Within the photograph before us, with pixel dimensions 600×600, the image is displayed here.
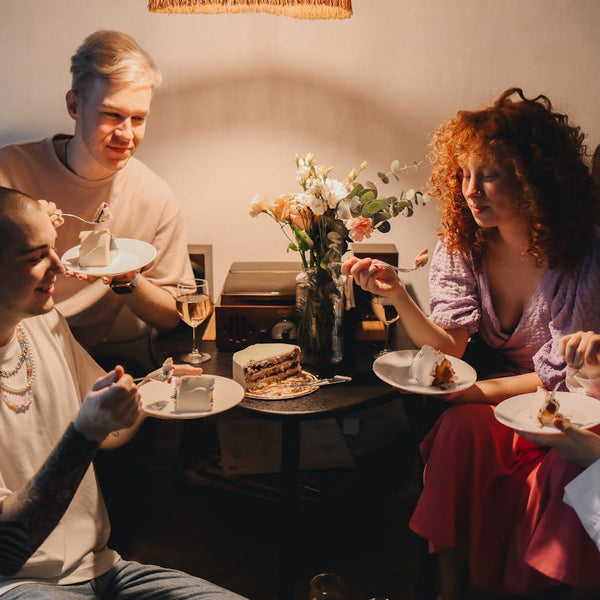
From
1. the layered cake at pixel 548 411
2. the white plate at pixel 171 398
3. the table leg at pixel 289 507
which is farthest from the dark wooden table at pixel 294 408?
the layered cake at pixel 548 411

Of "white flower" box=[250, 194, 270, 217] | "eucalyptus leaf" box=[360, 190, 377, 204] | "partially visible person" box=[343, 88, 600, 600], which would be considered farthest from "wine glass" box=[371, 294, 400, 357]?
"white flower" box=[250, 194, 270, 217]

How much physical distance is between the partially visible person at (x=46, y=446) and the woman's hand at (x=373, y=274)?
0.73 metres

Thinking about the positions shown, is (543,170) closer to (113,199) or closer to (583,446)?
(583,446)

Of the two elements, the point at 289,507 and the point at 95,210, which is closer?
the point at 289,507

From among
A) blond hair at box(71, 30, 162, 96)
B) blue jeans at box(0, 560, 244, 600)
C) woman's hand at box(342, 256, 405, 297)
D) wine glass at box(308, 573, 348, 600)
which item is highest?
blond hair at box(71, 30, 162, 96)

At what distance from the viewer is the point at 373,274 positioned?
2.03m

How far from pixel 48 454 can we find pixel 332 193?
90 cm

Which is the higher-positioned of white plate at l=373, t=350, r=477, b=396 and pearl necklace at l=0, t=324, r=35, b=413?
pearl necklace at l=0, t=324, r=35, b=413

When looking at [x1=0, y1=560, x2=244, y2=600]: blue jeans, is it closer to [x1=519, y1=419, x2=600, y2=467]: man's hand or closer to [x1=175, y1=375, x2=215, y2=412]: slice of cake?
[x1=175, y1=375, x2=215, y2=412]: slice of cake

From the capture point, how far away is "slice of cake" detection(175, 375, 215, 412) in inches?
68.1

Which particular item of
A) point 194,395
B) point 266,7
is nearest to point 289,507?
point 194,395

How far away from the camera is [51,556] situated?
1.53 m

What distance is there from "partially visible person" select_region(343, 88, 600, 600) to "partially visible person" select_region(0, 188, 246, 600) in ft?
2.23

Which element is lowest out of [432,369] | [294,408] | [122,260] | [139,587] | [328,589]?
[328,589]
